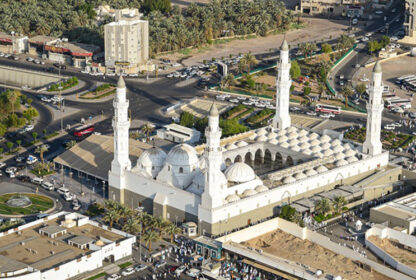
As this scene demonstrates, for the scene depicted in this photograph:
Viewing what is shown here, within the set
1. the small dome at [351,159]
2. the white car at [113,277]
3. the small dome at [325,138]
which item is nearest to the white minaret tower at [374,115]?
the small dome at [351,159]

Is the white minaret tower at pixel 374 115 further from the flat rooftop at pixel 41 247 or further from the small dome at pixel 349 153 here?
the flat rooftop at pixel 41 247

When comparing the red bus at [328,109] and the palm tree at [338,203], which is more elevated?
the red bus at [328,109]

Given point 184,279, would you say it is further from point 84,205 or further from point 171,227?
point 84,205

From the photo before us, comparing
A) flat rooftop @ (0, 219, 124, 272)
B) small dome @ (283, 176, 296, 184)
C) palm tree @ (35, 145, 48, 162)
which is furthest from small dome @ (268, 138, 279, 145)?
palm tree @ (35, 145, 48, 162)

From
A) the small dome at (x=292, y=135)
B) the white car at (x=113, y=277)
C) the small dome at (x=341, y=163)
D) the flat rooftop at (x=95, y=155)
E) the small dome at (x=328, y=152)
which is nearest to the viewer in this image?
the white car at (x=113, y=277)

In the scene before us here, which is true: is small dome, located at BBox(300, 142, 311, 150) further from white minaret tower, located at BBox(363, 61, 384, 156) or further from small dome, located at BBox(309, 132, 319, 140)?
white minaret tower, located at BBox(363, 61, 384, 156)

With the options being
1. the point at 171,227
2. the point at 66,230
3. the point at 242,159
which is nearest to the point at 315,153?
the point at 242,159

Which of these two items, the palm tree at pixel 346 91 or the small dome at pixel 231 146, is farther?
the palm tree at pixel 346 91

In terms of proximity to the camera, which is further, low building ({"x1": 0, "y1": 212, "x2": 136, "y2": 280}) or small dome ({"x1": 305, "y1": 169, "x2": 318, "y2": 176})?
small dome ({"x1": 305, "y1": 169, "x2": 318, "y2": 176})
